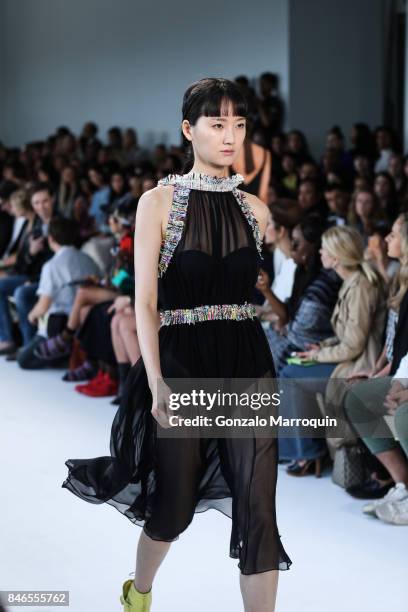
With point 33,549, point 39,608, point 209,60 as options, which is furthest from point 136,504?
point 209,60

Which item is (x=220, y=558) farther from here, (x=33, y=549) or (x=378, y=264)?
(x=378, y=264)

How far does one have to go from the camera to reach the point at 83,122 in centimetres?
1502

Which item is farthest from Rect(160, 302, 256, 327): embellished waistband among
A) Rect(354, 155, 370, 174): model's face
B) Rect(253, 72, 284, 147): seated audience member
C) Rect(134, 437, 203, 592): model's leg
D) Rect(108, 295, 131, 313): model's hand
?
Rect(253, 72, 284, 147): seated audience member

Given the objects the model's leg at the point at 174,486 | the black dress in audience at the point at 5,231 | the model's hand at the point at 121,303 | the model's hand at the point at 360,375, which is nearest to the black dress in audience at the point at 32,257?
the black dress in audience at the point at 5,231

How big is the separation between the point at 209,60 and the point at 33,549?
9.31 m

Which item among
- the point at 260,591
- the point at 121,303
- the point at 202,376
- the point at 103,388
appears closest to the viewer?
the point at 260,591

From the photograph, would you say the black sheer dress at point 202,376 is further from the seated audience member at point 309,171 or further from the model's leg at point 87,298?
the seated audience member at point 309,171

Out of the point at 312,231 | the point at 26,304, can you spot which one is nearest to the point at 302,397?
the point at 312,231

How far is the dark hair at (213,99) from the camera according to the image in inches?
91.5

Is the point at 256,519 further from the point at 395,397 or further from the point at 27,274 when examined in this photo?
the point at 27,274

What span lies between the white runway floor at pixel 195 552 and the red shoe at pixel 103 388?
1.16 meters

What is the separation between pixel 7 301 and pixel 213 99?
499 cm

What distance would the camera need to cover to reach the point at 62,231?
625 centimetres

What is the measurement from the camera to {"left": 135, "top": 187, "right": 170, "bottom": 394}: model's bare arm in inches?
92.0
